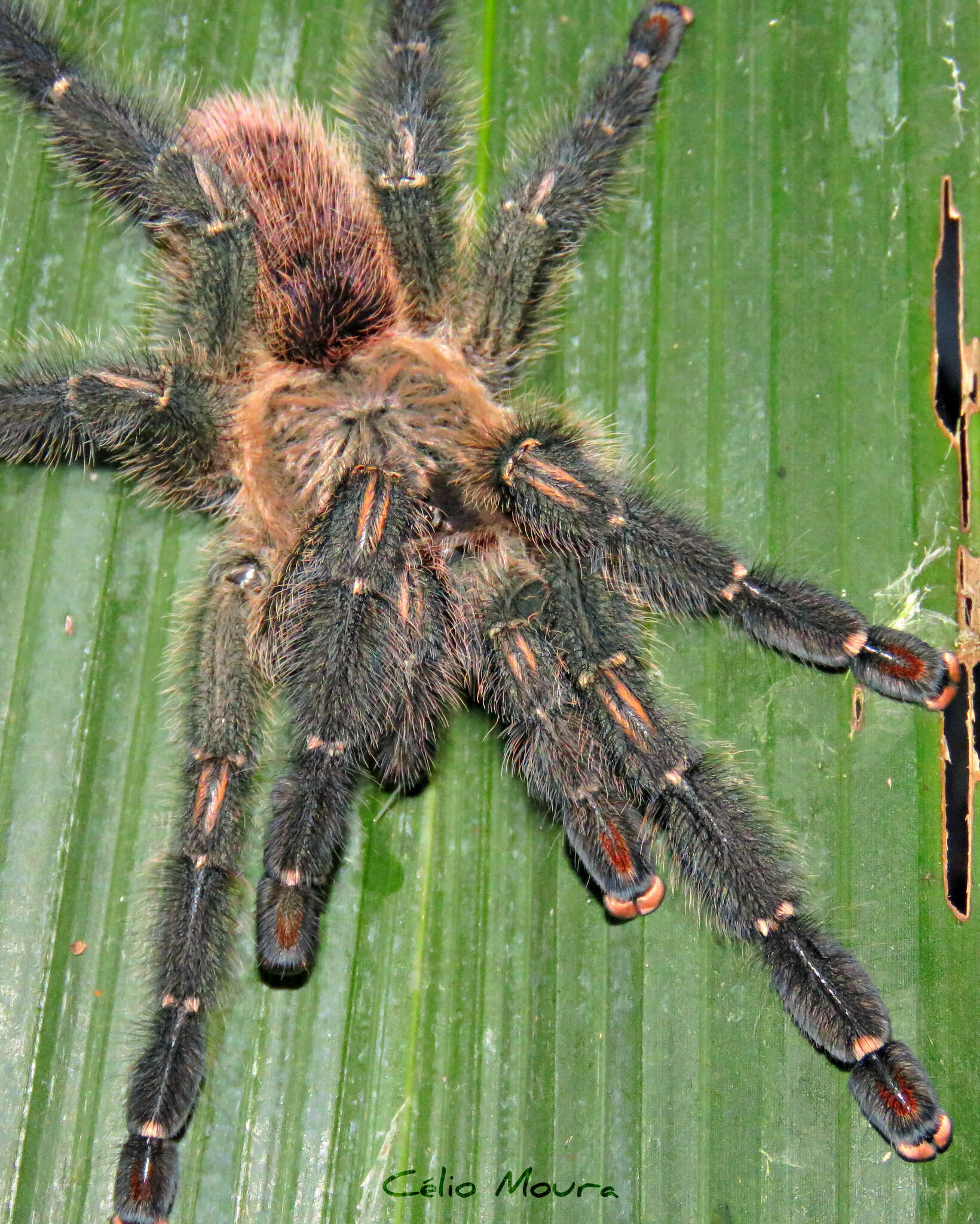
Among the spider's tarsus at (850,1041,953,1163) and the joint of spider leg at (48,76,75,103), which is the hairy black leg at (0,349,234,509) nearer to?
the joint of spider leg at (48,76,75,103)

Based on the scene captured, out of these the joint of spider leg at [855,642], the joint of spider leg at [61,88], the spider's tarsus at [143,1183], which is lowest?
the spider's tarsus at [143,1183]

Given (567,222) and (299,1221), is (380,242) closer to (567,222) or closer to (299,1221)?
(567,222)

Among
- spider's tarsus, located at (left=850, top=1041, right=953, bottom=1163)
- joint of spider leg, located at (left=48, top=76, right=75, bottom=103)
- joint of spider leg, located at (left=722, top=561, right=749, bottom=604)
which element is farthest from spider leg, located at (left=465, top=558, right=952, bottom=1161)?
joint of spider leg, located at (left=48, top=76, right=75, bottom=103)

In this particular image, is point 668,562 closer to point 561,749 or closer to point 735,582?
point 735,582

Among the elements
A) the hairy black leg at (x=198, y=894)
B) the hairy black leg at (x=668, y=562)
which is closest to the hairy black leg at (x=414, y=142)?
the hairy black leg at (x=668, y=562)

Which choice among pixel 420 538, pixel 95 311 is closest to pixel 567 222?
pixel 420 538

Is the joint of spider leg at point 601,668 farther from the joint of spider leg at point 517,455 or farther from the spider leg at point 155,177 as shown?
the spider leg at point 155,177
